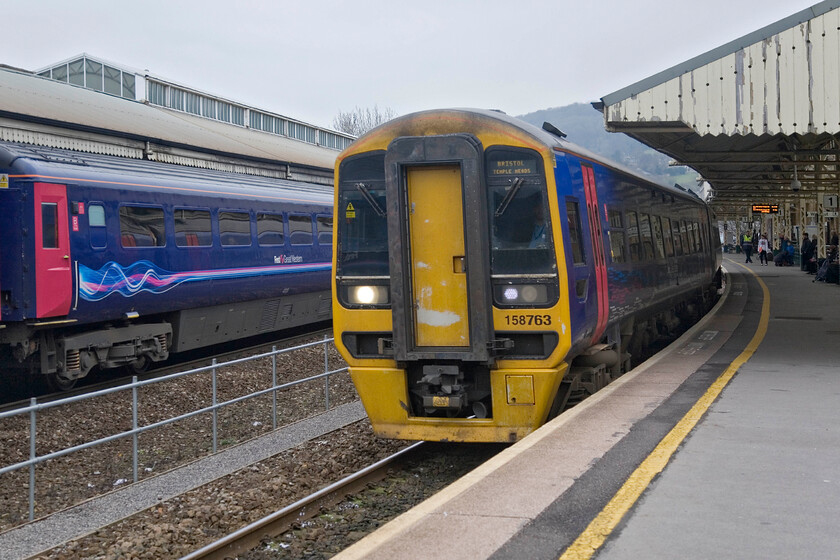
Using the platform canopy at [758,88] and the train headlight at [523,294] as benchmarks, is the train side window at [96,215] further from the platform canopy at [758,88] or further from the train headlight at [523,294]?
the platform canopy at [758,88]

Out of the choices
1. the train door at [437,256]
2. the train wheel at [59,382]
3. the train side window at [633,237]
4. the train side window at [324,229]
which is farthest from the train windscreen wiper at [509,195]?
the train side window at [324,229]

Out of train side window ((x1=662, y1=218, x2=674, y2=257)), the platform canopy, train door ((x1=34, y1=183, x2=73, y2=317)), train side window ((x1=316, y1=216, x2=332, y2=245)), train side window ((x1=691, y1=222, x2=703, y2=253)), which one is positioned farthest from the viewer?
train side window ((x1=316, y1=216, x2=332, y2=245))

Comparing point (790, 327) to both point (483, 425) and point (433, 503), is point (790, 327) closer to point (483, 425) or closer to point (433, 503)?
point (483, 425)

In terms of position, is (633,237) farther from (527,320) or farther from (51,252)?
(51,252)

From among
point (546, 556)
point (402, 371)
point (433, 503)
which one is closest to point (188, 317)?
point (402, 371)

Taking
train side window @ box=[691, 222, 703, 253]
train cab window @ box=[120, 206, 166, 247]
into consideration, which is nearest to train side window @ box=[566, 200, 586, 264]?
train cab window @ box=[120, 206, 166, 247]

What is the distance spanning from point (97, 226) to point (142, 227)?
41.0 inches

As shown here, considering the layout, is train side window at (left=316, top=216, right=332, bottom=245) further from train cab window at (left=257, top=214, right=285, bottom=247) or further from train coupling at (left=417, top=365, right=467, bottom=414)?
train coupling at (left=417, top=365, right=467, bottom=414)

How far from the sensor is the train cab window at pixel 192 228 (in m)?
14.3

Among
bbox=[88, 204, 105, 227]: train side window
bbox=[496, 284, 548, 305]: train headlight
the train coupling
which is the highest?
bbox=[88, 204, 105, 227]: train side window

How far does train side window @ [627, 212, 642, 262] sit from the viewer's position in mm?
11084

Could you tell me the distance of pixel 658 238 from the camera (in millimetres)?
13219

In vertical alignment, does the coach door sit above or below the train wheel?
above

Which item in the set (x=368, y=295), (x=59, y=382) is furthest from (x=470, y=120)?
(x=59, y=382)
